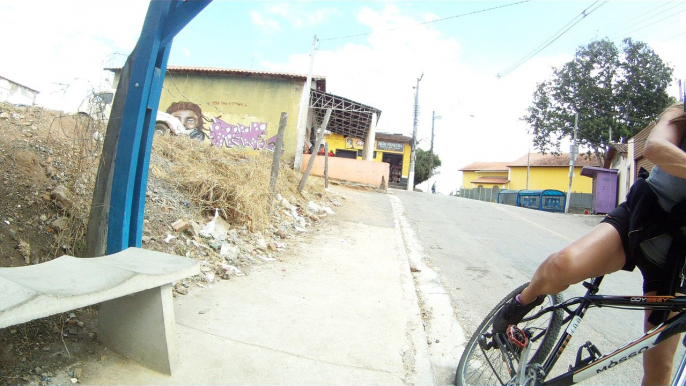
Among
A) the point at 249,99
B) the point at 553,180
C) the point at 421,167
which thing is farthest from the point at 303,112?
the point at 553,180

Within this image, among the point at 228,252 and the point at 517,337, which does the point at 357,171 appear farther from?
the point at 517,337

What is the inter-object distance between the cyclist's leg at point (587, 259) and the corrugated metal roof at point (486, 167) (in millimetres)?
51513

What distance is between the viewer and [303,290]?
4.01 meters

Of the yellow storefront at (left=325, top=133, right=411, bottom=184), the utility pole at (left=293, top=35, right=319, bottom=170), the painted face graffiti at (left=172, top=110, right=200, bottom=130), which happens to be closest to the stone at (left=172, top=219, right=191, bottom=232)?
the utility pole at (left=293, top=35, right=319, bottom=170)

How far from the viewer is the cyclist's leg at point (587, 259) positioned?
1814mm

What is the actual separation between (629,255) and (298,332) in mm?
2132

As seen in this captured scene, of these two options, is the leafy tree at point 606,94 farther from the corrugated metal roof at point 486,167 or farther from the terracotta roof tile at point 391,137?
the corrugated metal roof at point 486,167

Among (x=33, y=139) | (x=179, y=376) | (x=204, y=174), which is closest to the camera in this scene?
(x=179, y=376)

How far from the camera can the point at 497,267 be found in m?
5.94

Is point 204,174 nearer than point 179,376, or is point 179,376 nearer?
point 179,376

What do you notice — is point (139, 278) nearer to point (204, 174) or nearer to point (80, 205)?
point (80, 205)

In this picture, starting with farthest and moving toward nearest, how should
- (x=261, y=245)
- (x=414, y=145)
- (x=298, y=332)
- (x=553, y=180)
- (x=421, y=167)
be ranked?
(x=421, y=167), (x=553, y=180), (x=414, y=145), (x=261, y=245), (x=298, y=332)

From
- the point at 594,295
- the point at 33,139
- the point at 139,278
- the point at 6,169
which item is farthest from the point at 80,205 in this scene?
the point at 594,295

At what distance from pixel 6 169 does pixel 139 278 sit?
88.5 inches
